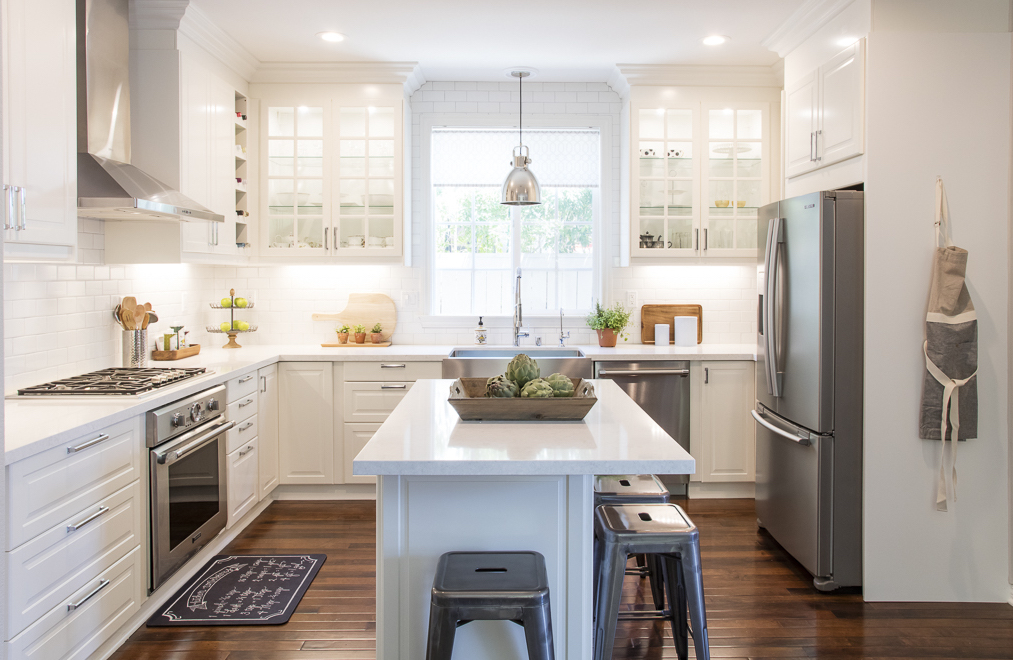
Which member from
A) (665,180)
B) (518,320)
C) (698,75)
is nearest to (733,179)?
(665,180)

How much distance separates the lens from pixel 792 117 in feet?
12.7

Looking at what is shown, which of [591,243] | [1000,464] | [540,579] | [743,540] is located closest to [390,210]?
[591,243]

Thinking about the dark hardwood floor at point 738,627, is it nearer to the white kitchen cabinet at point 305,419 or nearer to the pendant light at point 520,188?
the white kitchen cabinet at point 305,419

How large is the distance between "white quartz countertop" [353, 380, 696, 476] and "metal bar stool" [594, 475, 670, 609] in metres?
0.35

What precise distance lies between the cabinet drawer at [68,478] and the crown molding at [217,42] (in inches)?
86.5

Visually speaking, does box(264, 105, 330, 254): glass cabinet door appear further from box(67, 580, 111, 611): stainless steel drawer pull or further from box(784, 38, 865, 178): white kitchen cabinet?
box(784, 38, 865, 178): white kitchen cabinet

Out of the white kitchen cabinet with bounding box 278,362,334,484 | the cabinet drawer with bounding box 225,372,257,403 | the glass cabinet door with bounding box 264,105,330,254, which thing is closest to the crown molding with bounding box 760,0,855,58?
the glass cabinet door with bounding box 264,105,330,254

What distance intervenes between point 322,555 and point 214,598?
606mm

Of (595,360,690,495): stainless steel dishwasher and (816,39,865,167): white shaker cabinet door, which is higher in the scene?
(816,39,865,167): white shaker cabinet door

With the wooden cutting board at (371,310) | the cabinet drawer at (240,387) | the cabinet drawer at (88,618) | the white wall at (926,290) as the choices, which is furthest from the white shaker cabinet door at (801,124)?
the cabinet drawer at (88,618)

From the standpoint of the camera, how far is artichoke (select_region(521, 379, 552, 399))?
2270 millimetres

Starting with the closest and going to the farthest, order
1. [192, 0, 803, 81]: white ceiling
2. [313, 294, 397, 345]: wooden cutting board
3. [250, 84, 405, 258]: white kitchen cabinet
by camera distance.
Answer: [192, 0, 803, 81]: white ceiling, [250, 84, 405, 258]: white kitchen cabinet, [313, 294, 397, 345]: wooden cutting board

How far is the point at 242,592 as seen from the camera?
10.1 feet

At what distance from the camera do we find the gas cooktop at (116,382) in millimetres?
2812
